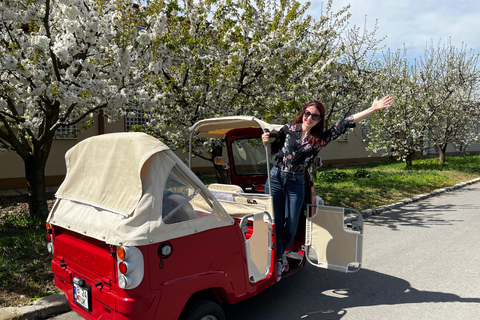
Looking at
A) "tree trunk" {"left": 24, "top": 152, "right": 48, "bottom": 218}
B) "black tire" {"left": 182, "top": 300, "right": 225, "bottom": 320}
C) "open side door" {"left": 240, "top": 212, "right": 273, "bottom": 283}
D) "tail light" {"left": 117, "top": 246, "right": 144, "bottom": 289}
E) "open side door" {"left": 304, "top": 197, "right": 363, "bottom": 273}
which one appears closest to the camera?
"tail light" {"left": 117, "top": 246, "right": 144, "bottom": 289}

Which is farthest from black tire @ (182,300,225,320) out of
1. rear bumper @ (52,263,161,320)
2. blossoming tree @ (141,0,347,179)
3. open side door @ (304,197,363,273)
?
blossoming tree @ (141,0,347,179)

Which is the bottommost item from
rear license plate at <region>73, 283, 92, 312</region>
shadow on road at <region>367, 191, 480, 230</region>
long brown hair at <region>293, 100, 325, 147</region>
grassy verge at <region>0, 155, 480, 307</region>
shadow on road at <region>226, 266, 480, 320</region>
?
shadow on road at <region>226, 266, 480, 320</region>

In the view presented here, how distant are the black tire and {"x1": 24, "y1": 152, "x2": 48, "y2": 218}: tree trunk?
5.07 metres

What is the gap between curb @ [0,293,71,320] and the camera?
11.7 ft

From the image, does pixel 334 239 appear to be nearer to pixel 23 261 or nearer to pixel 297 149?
pixel 297 149

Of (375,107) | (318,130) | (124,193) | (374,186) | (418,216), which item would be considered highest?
(375,107)

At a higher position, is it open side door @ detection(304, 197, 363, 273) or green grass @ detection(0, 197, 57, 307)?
open side door @ detection(304, 197, 363, 273)

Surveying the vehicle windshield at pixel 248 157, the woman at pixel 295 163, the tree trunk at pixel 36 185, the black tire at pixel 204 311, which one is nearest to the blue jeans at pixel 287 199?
the woman at pixel 295 163

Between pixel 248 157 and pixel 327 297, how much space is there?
2.44m

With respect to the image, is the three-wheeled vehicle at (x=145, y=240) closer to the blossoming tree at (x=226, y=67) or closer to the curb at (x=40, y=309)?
the curb at (x=40, y=309)

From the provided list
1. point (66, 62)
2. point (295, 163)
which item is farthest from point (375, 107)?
point (66, 62)

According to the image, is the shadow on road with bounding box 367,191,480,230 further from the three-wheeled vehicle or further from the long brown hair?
the three-wheeled vehicle

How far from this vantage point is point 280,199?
408 centimetres

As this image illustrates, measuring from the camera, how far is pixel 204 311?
2855 mm
